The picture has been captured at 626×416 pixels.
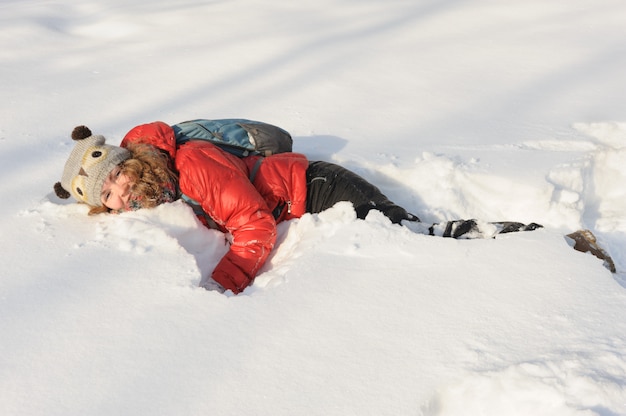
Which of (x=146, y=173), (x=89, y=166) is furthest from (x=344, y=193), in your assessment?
(x=89, y=166)

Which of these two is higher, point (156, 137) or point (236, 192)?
point (156, 137)

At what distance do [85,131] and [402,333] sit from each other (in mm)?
1347

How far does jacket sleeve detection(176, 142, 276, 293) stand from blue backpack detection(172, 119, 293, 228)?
0.46 ft

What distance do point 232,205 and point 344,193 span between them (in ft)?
1.41

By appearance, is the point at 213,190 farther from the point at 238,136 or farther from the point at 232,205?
the point at 238,136

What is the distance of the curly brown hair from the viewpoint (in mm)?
1991

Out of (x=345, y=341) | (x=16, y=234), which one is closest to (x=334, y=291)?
(x=345, y=341)

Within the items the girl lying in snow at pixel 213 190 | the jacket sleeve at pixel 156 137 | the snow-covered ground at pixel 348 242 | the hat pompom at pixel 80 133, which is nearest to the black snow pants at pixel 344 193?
the girl lying in snow at pixel 213 190

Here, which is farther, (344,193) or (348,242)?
(344,193)

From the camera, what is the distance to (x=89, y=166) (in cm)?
198

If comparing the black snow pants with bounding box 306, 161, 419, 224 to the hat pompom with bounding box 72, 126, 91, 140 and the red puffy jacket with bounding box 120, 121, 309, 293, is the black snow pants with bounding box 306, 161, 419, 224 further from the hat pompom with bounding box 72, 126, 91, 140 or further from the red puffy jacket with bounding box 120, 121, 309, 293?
the hat pompom with bounding box 72, 126, 91, 140

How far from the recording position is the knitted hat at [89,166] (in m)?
1.98

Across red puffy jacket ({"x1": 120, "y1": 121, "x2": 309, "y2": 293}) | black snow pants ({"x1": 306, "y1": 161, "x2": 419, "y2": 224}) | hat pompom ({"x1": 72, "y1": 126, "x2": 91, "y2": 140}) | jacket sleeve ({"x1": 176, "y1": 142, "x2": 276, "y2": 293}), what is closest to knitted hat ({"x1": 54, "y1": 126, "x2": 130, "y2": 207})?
hat pompom ({"x1": 72, "y1": 126, "x2": 91, "y2": 140})

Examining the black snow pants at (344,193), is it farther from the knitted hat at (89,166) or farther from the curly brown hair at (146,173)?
the knitted hat at (89,166)
